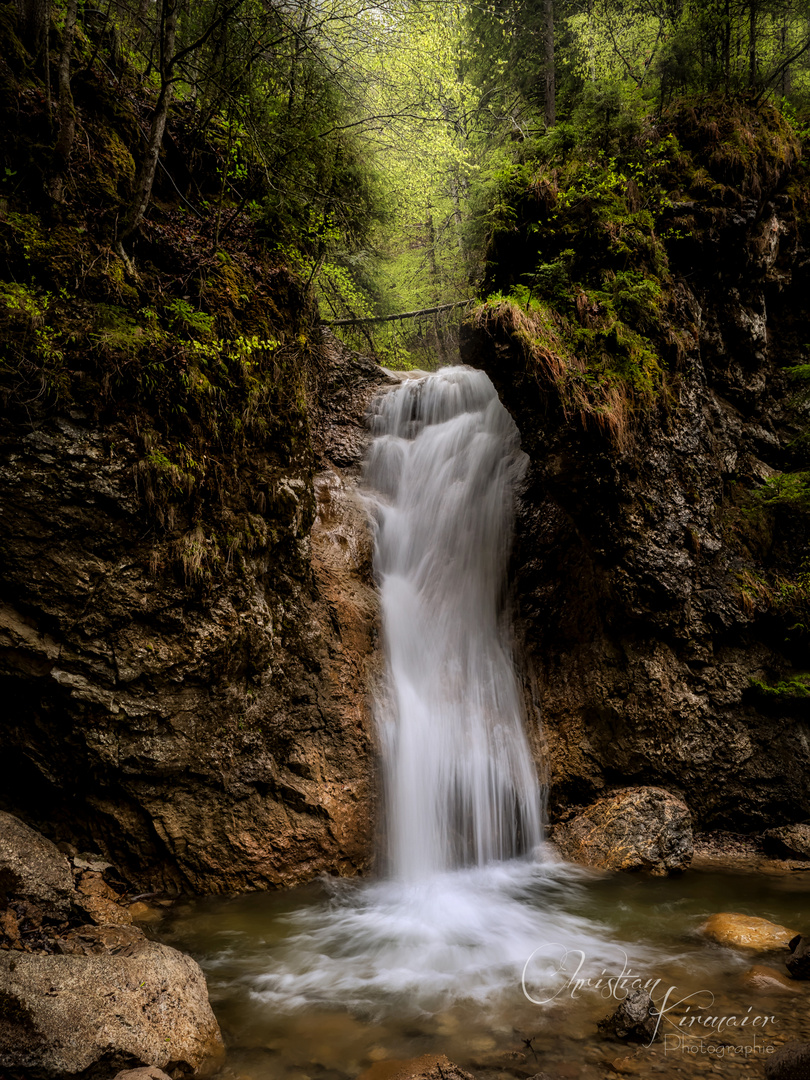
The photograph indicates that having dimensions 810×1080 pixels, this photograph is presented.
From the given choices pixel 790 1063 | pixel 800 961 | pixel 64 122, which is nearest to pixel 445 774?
pixel 800 961

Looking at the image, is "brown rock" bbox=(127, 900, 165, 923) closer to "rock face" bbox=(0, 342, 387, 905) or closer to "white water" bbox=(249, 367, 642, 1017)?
"rock face" bbox=(0, 342, 387, 905)

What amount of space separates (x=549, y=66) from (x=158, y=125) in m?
8.15

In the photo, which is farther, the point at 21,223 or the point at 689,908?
the point at 689,908

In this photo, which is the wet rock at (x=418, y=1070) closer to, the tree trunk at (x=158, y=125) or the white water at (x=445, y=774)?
the white water at (x=445, y=774)

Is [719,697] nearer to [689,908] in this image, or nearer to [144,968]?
[689,908]

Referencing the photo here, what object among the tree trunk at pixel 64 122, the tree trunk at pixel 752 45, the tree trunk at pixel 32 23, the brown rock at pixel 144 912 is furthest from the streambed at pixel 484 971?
the tree trunk at pixel 752 45

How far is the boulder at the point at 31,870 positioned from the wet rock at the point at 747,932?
500 centimetres

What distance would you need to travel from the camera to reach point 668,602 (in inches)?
262

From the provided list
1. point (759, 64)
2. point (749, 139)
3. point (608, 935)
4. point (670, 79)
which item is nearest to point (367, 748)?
point (608, 935)

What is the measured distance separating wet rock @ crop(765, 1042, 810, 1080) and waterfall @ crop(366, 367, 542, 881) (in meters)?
3.55

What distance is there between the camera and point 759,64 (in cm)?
889

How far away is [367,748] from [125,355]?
14.9ft

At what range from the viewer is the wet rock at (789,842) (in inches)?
244

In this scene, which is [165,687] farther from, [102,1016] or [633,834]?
[633,834]
